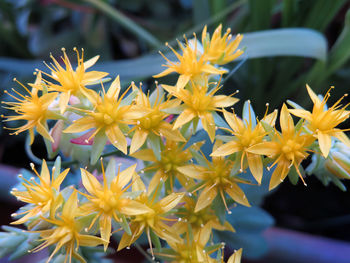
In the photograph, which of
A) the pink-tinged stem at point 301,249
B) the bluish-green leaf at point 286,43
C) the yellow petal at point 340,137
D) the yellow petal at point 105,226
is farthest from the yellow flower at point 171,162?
the pink-tinged stem at point 301,249

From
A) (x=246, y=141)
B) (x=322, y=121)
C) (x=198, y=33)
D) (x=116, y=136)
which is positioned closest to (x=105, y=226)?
(x=116, y=136)

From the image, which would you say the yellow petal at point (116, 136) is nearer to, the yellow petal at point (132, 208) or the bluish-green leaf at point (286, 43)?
the yellow petal at point (132, 208)

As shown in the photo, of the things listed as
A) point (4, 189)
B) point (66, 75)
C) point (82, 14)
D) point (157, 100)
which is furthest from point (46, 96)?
point (82, 14)

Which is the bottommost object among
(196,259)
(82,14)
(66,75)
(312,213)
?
(196,259)

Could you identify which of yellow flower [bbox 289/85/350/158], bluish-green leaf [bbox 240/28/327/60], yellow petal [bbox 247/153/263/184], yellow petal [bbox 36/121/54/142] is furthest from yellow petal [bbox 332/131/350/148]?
yellow petal [bbox 36/121/54/142]

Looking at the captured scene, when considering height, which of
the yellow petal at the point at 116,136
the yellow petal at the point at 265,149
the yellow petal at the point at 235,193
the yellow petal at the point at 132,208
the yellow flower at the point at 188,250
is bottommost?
the yellow flower at the point at 188,250

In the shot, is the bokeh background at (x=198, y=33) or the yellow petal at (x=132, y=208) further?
the bokeh background at (x=198, y=33)

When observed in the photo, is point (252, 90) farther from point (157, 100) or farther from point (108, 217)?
point (108, 217)
